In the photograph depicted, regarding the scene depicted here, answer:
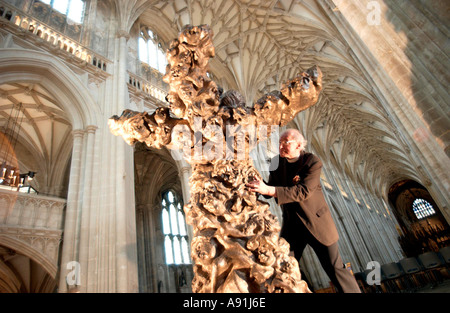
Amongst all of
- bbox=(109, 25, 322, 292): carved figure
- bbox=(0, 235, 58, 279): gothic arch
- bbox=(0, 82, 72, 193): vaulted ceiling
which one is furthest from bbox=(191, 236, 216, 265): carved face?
bbox=(0, 82, 72, 193): vaulted ceiling

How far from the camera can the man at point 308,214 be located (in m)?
1.02

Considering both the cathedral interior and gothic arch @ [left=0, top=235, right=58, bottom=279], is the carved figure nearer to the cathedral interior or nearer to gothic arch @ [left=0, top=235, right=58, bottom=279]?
the cathedral interior

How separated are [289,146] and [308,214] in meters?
0.33

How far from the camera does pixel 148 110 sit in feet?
28.5

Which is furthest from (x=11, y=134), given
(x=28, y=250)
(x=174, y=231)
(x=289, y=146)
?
(x=289, y=146)

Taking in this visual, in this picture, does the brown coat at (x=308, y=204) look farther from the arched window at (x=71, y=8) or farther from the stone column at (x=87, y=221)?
the arched window at (x=71, y=8)

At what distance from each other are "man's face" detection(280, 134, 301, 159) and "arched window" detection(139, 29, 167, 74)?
438 inches

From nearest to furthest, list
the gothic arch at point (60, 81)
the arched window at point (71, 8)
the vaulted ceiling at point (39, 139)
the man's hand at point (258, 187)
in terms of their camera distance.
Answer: the man's hand at point (258, 187)
the gothic arch at point (60, 81)
the arched window at point (71, 8)
the vaulted ceiling at point (39, 139)

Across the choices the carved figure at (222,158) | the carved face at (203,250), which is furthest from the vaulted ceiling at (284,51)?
the carved face at (203,250)

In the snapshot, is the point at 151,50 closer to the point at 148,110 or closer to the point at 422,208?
the point at 148,110

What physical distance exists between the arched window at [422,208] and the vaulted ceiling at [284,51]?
20015 mm

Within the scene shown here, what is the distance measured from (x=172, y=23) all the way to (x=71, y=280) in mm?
12099

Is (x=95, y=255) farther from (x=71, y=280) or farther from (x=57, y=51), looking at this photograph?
(x=57, y=51)

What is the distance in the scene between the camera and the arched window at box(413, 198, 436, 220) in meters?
32.0
